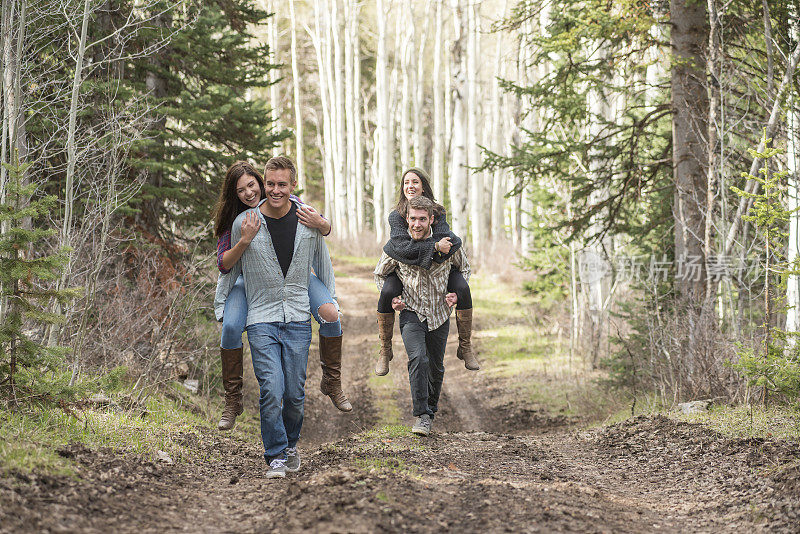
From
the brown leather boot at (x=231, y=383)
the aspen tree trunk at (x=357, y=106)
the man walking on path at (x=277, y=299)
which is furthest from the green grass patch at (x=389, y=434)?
the aspen tree trunk at (x=357, y=106)

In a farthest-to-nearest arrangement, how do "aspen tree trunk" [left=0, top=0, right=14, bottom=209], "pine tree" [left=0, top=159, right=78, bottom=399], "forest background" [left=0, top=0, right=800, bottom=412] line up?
"forest background" [left=0, top=0, right=800, bottom=412] → "aspen tree trunk" [left=0, top=0, right=14, bottom=209] → "pine tree" [left=0, top=159, right=78, bottom=399]

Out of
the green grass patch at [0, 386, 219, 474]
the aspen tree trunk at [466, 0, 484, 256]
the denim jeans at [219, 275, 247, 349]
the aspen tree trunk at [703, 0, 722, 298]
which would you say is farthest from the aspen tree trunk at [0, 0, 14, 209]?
the aspen tree trunk at [466, 0, 484, 256]

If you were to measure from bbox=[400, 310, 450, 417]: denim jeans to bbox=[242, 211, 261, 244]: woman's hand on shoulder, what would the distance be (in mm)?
2208

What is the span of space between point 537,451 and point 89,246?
18.8 feet

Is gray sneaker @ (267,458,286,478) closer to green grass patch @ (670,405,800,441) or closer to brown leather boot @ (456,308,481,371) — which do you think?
brown leather boot @ (456,308,481,371)

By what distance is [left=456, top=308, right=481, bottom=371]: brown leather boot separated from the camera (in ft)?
24.5

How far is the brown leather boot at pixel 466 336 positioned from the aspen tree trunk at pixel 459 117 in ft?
45.6

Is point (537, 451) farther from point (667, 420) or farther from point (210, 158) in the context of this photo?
point (210, 158)

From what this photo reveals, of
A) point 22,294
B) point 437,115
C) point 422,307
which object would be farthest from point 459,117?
point 22,294

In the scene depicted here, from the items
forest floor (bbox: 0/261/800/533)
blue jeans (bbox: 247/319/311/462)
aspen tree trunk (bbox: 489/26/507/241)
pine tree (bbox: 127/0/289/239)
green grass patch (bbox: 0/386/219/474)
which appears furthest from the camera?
aspen tree trunk (bbox: 489/26/507/241)

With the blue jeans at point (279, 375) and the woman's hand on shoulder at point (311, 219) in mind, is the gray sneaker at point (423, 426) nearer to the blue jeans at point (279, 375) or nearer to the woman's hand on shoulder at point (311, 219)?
the blue jeans at point (279, 375)

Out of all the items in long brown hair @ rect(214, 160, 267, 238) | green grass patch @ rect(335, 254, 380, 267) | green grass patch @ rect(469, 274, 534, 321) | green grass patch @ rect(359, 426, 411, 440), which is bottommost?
green grass patch @ rect(359, 426, 411, 440)

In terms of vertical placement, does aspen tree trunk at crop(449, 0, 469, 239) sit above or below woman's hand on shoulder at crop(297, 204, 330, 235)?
above

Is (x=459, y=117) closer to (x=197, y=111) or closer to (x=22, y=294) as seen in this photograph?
(x=197, y=111)
